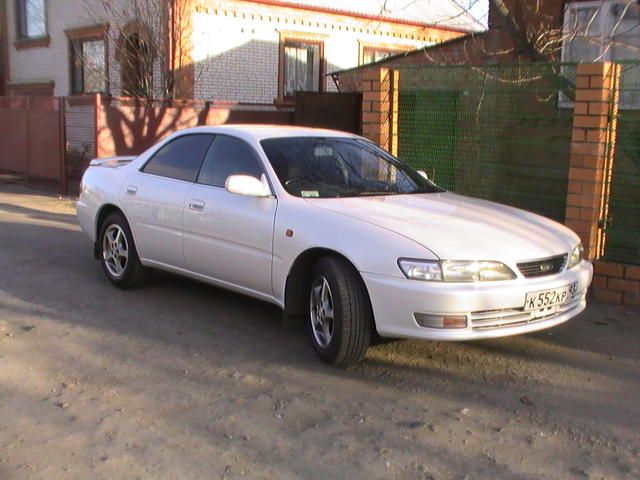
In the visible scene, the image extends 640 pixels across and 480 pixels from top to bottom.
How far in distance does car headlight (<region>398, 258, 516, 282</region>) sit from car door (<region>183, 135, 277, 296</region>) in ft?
3.84

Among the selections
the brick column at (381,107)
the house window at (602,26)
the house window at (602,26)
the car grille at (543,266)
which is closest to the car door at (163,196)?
the brick column at (381,107)

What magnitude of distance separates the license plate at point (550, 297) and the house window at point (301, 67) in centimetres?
1412

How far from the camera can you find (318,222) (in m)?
4.96

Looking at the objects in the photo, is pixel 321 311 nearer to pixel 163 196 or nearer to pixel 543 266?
pixel 543 266

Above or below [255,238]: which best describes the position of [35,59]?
above

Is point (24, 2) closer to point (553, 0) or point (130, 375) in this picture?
point (553, 0)

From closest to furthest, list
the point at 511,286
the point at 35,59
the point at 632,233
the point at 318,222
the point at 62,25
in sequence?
1. the point at 511,286
2. the point at 318,222
3. the point at 632,233
4. the point at 62,25
5. the point at 35,59

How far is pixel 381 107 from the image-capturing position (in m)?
8.29

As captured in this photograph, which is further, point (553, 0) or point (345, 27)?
point (345, 27)

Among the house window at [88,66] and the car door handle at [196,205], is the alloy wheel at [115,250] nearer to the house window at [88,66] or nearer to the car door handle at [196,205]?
the car door handle at [196,205]

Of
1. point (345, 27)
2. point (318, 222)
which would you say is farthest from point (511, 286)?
point (345, 27)

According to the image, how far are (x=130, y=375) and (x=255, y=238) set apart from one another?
4.17 ft

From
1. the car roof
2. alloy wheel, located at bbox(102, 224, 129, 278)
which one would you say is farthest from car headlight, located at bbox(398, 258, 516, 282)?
alloy wheel, located at bbox(102, 224, 129, 278)

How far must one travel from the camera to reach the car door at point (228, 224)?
17.6ft
